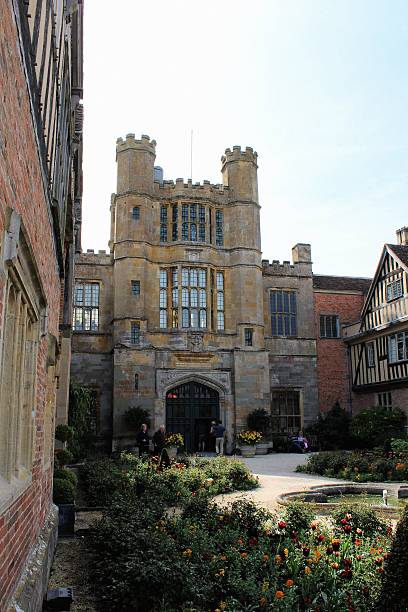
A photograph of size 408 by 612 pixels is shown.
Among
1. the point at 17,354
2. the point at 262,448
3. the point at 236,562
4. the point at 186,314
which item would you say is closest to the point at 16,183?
the point at 17,354

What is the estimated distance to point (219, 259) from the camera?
26.3 metres

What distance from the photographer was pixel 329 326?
29.1 metres

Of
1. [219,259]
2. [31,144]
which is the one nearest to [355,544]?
[31,144]

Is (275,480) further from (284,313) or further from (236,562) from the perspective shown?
(284,313)

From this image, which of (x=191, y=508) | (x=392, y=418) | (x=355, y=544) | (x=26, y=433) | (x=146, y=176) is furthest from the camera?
(x=146, y=176)

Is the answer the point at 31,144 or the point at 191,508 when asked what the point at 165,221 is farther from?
the point at 31,144

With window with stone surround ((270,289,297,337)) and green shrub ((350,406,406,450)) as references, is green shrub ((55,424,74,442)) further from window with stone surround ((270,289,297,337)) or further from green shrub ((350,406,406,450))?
window with stone surround ((270,289,297,337))

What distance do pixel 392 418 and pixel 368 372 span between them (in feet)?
14.5

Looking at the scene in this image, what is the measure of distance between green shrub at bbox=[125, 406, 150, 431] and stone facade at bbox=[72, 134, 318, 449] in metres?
0.29

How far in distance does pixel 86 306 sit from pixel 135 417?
5.76m

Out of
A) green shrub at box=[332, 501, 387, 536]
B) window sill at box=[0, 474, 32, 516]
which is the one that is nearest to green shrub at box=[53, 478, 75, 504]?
green shrub at box=[332, 501, 387, 536]

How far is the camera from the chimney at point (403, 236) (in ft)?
95.7

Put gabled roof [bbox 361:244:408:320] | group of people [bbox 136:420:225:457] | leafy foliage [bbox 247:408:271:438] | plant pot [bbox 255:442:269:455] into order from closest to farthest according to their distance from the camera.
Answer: group of people [bbox 136:420:225:457]
gabled roof [bbox 361:244:408:320]
leafy foliage [bbox 247:408:271:438]
plant pot [bbox 255:442:269:455]

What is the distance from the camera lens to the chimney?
29172 millimetres
